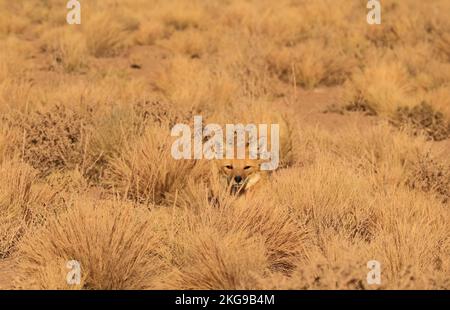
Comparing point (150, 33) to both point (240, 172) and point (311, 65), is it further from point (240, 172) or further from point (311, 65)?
point (240, 172)

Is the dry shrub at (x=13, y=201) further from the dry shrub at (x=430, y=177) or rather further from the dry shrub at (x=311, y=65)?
the dry shrub at (x=311, y=65)

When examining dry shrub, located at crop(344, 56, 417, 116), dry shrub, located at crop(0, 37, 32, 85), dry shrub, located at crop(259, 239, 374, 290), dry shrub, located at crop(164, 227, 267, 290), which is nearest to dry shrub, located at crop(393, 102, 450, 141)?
dry shrub, located at crop(344, 56, 417, 116)

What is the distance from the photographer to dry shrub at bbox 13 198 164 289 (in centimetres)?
334

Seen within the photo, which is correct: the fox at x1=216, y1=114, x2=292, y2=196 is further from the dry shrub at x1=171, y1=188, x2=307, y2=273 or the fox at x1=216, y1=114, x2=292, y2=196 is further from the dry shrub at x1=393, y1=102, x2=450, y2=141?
the dry shrub at x1=393, y1=102, x2=450, y2=141

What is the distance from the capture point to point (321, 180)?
464cm

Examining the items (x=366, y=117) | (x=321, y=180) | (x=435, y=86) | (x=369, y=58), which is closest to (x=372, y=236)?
(x=321, y=180)

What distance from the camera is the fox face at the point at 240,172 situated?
195 inches

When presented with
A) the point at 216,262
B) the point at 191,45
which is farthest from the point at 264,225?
the point at 191,45

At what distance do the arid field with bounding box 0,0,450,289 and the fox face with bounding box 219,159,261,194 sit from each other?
164 mm

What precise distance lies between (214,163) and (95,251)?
6.56 feet

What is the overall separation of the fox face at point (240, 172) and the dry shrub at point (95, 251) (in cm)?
137

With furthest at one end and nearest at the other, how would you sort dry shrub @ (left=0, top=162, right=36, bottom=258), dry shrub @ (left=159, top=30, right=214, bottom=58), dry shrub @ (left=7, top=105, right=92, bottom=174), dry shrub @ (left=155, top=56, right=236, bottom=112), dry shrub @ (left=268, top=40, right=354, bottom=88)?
1. dry shrub @ (left=159, top=30, right=214, bottom=58)
2. dry shrub @ (left=268, top=40, right=354, bottom=88)
3. dry shrub @ (left=155, top=56, right=236, bottom=112)
4. dry shrub @ (left=7, top=105, right=92, bottom=174)
5. dry shrub @ (left=0, top=162, right=36, bottom=258)
